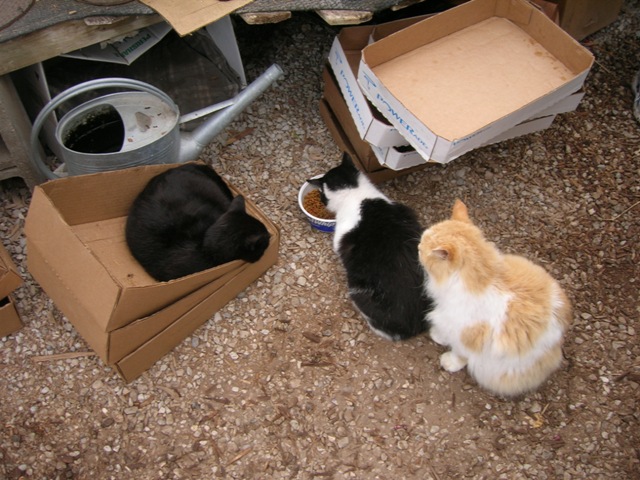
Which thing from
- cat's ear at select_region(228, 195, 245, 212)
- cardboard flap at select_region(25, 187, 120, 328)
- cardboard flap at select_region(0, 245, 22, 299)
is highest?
cardboard flap at select_region(25, 187, 120, 328)

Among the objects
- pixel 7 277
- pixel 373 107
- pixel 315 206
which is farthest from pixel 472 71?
pixel 7 277

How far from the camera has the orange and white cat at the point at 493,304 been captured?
2.09m

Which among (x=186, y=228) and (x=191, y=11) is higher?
(x=191, y=11)

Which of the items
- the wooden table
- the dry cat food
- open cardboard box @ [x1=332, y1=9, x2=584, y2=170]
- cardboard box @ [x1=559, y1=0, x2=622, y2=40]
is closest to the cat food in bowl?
the dry cat food

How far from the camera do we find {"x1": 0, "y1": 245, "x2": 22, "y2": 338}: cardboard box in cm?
235

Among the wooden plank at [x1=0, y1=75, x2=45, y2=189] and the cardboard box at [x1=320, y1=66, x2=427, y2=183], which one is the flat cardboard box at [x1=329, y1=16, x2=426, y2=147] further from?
the wooden plank at [x1=0, y1=75, x2=45, y2=189]

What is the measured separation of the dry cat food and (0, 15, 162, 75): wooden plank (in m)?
1.19

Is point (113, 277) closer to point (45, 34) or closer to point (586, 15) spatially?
point (45, 34)

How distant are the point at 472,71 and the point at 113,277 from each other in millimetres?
2006

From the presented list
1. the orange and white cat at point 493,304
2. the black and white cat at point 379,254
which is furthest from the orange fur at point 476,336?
the black and white cat at point 379,254

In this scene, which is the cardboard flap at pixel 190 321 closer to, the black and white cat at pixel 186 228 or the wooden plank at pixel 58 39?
the black and white cat at pixel 186 228

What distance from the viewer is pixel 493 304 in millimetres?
2119

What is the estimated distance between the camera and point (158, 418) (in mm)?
2438

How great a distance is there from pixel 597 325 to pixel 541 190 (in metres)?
0.86
